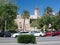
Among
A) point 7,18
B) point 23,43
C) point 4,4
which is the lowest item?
point 23,43

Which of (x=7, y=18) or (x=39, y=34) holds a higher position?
(x=7, y=18)

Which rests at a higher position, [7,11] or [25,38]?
[7,11]

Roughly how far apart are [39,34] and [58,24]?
33.1 m

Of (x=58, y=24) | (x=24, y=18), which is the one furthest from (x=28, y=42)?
(x=24, y=18)

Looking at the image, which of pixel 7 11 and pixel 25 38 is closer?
pixel 25 38

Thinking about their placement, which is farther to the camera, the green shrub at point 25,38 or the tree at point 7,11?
the tree at point 7,11

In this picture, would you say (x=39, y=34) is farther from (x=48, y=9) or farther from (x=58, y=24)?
(x=48, y=9)

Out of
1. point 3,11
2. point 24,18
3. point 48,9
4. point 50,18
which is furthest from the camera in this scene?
point 24,18

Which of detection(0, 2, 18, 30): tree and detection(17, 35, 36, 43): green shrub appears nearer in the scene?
detection(17, 35, 36, 43): green shrub

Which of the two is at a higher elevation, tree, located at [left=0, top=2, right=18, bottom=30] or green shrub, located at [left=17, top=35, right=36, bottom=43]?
tree, located at [left=0, top=2, right=18, bottom=30]

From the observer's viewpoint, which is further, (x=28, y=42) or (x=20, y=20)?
(x=20, y=20)

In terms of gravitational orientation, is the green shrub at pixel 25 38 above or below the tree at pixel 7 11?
below

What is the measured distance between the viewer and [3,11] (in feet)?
205

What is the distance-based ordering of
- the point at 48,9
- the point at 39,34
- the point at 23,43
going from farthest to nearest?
the point at 48,9
the point at 39,34
the point at 23,43
